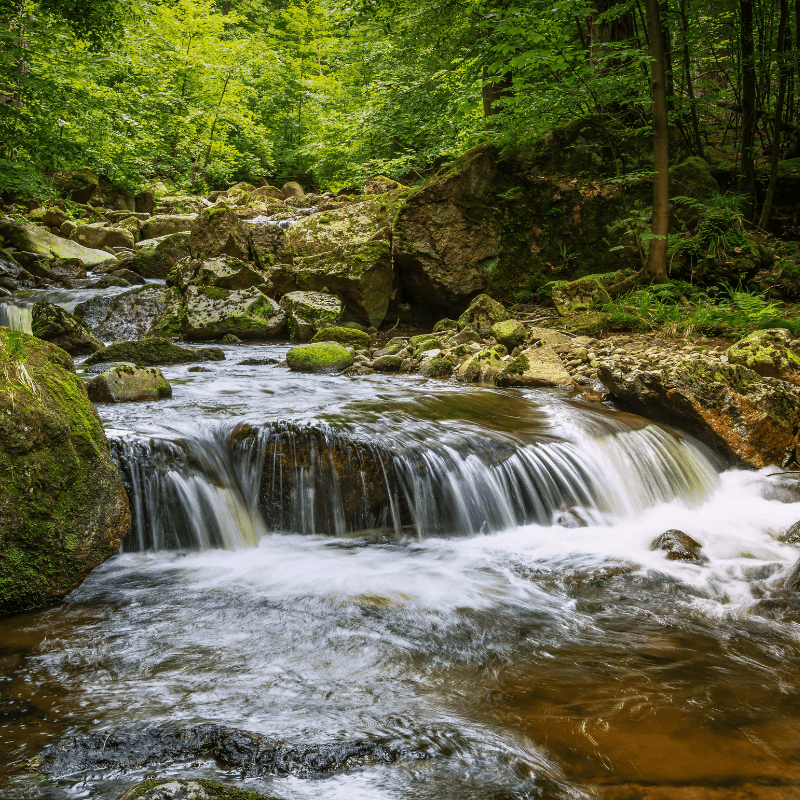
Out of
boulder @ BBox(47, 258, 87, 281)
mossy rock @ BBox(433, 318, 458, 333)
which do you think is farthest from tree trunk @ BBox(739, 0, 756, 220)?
boulder @ BBox(47, 258, 87, 281)

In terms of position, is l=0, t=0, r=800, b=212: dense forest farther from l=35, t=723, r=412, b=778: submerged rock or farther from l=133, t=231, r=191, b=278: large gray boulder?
l=35, t=723, r=412, b=778: submerged rock

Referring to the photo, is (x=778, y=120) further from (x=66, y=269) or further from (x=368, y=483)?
(x=66, y=269)

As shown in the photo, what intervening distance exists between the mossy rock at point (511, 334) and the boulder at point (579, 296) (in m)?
1.03

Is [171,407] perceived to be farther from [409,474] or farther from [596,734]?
[596,734]

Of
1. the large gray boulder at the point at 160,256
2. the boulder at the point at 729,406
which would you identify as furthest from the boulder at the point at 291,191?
the boulder at the point at 729,406

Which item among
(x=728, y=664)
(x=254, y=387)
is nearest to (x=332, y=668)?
(x=728, y=664)

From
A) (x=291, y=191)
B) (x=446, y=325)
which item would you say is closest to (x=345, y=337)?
(x=446, y=325)

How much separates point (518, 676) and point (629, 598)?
49.3 inches

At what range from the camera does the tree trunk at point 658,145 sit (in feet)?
25.7

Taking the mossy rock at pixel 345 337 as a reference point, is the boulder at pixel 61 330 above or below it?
above

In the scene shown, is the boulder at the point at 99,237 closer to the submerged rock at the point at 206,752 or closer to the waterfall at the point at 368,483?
the waterfall at the point at 368,483

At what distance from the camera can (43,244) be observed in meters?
14.3

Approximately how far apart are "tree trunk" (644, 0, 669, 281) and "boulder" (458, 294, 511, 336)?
7.90 feet

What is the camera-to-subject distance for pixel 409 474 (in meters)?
4.87
